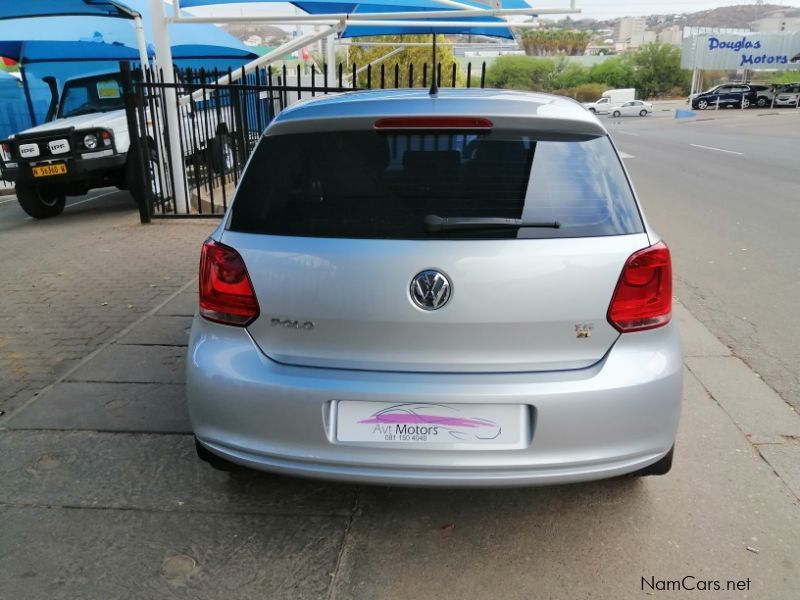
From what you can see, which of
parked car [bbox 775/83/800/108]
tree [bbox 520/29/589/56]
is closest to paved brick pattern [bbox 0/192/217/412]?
parked car [bbox 775/83/800/108]

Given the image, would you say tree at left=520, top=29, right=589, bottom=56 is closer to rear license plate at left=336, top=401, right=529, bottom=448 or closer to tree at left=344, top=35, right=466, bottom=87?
tree at left=344, top=35, right=466, bottom=87

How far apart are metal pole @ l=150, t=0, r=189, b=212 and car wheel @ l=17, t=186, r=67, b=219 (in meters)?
2.42

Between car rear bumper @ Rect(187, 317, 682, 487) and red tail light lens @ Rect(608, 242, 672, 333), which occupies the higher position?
red tail light lens @ Rect(608, 242, 672, 333)

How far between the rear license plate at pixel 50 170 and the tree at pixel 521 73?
265ft

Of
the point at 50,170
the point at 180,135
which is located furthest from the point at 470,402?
the point at 50,170

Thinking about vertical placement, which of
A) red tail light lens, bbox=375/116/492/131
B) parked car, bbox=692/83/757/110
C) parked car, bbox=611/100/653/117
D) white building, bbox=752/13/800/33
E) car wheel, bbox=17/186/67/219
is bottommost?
parked car, bbox=611/100/653/117

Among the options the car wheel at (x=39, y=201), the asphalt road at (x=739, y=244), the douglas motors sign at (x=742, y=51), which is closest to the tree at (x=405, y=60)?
the asphalt road at (x=739, y=244)

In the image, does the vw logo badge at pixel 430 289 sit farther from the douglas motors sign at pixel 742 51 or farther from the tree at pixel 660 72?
the tree at pixel 660 72

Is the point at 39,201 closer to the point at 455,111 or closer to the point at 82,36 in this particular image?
the point at 82,36

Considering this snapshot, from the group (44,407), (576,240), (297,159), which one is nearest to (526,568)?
(576,240)

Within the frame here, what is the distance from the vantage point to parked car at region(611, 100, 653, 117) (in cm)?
5538

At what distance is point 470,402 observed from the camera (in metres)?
2.35

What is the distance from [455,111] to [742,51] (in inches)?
2852

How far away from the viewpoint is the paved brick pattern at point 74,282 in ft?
15.6
